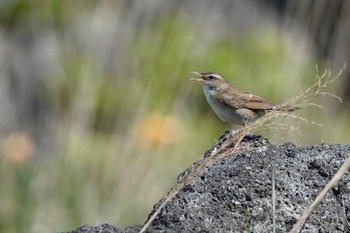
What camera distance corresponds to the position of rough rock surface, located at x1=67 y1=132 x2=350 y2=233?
3.85 metres

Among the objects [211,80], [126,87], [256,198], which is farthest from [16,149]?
[256,198]

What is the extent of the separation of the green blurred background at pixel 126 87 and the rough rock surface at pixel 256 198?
9.52 feet

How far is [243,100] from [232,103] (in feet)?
0.29

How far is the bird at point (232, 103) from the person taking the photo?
6.97 meters

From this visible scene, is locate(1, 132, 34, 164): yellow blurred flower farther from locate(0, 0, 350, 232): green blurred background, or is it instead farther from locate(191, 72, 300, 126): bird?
locate(191, 72, 300, 126): bird

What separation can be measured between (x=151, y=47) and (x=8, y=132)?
1931 mm

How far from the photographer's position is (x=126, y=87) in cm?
1032

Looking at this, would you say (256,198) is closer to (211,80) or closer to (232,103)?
(232,103)

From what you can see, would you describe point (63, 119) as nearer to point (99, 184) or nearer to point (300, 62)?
point (99, 184)

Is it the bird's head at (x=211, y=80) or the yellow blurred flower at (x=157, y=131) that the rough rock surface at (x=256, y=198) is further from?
the yellow blurred flower at (x=157, y=131)

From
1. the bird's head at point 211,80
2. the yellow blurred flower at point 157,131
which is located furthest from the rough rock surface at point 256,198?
the yellow blurred flower at point 157,131

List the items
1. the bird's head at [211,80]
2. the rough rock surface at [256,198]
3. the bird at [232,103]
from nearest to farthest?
the rough rock surface at [256,198], the bird at [232,103], the bird's head at [211,80]

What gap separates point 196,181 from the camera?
4.03 meters

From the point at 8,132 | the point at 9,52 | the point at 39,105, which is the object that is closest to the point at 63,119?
the point at 8,132
